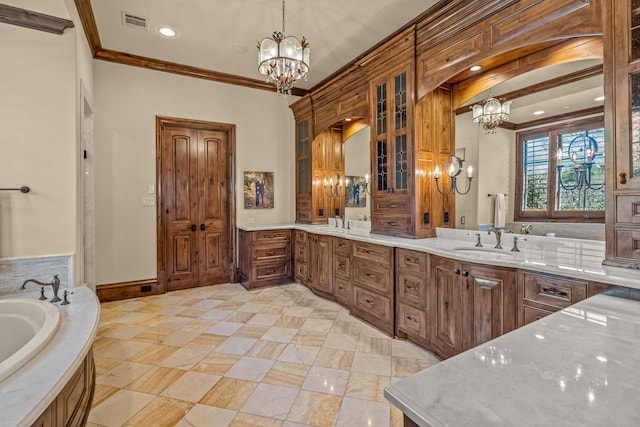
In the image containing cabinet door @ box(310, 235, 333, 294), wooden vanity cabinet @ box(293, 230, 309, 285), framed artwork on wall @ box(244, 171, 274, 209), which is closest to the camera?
cabinet door @ box(310, 235, 333, 294)

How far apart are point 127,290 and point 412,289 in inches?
150

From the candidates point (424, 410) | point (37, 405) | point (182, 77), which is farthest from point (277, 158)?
point (424, 410)

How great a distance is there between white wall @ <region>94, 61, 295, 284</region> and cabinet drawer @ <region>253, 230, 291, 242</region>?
61 centimetres

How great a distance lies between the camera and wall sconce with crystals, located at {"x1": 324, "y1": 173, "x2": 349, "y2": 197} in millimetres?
4848

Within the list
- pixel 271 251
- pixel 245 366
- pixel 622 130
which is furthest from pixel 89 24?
pixel 622 130

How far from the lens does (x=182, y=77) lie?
Answer: 4.67m

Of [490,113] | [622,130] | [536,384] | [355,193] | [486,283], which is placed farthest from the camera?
[355,193]

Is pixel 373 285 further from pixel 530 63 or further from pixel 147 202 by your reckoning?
pixel 147 202

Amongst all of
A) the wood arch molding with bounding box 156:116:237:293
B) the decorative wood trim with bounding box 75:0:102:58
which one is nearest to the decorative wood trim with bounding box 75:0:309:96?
the decorative wood trim with bounding box 75:0:102:58

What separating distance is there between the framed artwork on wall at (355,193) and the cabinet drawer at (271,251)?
1195 mm

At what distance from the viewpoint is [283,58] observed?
9.07 ft

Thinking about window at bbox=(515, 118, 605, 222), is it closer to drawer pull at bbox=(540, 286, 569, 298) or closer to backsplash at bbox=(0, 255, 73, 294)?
drawer pull at bbox=(540, 286, 569, 298)

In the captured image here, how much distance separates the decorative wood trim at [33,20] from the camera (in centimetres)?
242

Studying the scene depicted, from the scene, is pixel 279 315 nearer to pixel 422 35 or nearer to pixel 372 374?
pixel 372 374
